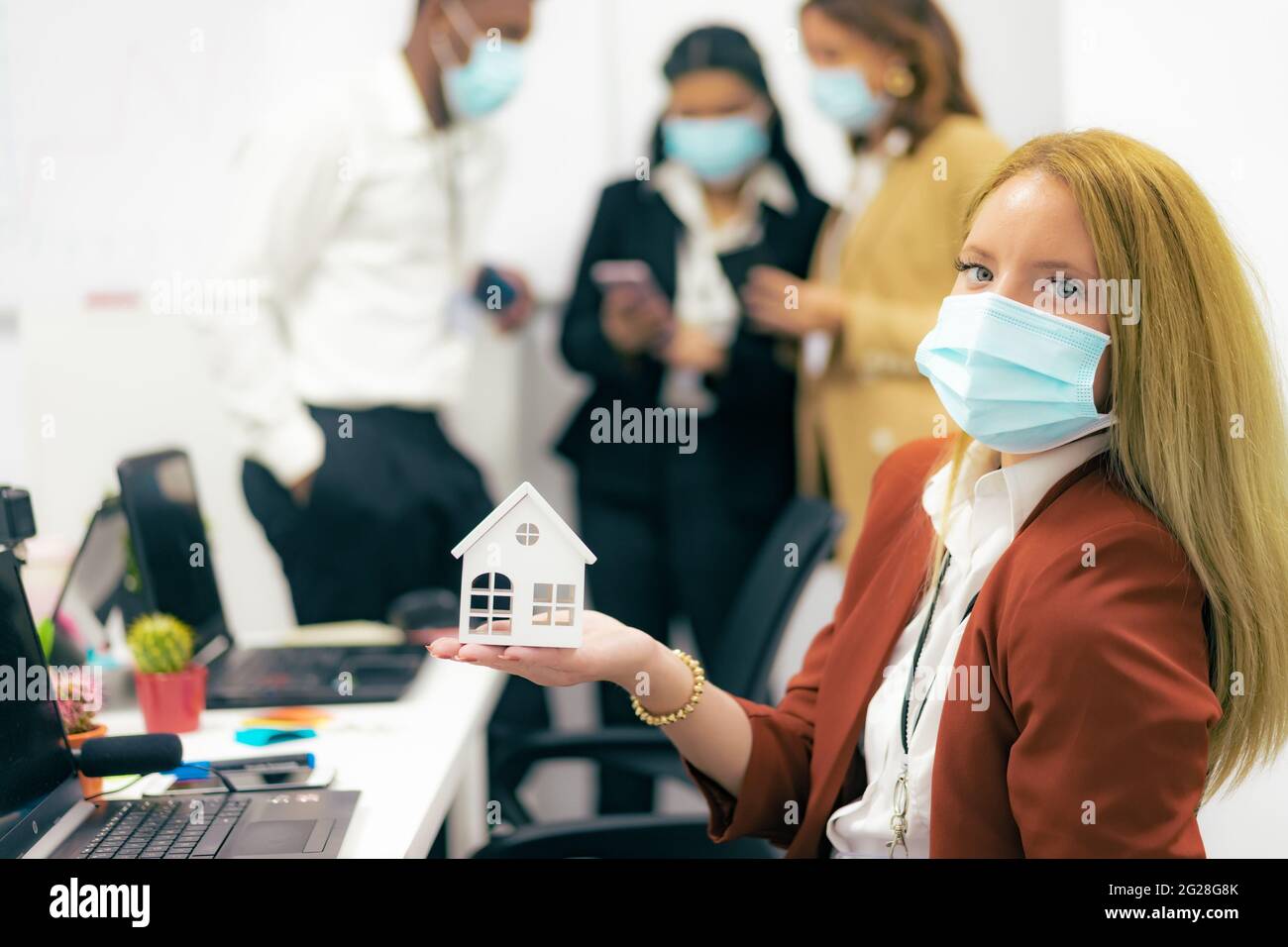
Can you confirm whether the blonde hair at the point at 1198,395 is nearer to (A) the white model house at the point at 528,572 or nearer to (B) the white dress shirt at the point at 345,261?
(A) the white model house at the point at 528,572

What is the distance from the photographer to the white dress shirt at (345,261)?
7.39 ft

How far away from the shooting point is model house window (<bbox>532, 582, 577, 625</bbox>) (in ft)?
2.90

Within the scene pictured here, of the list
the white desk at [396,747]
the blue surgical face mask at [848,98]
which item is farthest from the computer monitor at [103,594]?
the blue surgical face mask at [848,98]

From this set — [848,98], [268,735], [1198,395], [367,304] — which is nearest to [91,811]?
[268,735]

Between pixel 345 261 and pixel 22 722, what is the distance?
60.2 inches

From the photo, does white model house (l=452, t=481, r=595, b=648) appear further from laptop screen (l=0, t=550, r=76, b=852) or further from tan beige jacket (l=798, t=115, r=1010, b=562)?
tan beige jacket (l=798, t=115, r=1010, b=562)

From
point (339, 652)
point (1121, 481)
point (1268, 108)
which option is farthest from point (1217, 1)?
point (339, 652)

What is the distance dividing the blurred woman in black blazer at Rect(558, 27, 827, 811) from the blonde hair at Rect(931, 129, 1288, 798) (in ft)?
5.32

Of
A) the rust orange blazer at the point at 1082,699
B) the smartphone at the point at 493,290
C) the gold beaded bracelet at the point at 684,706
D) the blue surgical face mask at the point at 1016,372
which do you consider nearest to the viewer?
the rust orange blazer at the point at 1082,699

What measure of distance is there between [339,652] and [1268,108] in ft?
5.09

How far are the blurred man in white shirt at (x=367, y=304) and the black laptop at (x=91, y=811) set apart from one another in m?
1.24

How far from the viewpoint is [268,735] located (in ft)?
4.29

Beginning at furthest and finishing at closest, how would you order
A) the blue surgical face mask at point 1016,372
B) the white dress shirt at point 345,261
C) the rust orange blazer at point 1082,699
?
1. the white dress shirt at point 345,261
2. the blue surgical face mask at point 1016,372
3. the rust orange blazer at point 1082,699

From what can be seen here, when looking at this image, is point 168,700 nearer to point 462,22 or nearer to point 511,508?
point 511,508
